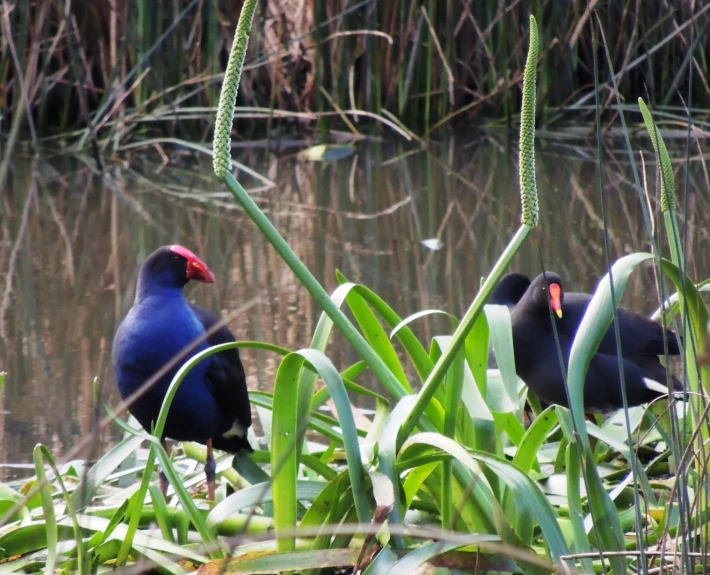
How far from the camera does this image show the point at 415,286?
11.1ft

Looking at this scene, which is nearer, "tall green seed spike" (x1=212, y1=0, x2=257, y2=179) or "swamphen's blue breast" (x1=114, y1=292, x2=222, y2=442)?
"tall green seed spike" (x1=212, y1=0, x2=257, y2=179)

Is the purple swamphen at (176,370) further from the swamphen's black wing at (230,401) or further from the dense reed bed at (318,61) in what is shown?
the dense reed bed at (318,61)

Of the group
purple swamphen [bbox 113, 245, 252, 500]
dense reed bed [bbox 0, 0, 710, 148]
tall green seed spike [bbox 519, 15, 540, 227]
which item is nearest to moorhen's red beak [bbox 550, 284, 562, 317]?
purple swamphen [bbox 113, 245, 252, 500]

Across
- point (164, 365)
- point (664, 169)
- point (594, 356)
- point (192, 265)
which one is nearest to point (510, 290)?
point (594, 356)

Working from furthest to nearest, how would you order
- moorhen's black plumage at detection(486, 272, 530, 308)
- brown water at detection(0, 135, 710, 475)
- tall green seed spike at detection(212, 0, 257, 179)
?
moorhen's black plumage at detection(486, 272, 530, 308) → brown water at detection(0, 135, 710, 475) → tall green seed spike at detection(212, 0, 257, 179)

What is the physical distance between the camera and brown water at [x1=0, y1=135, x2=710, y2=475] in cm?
276

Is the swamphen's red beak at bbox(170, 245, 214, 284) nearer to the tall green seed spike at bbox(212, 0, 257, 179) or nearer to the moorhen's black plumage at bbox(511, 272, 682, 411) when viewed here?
the moorhen's black plumage at bbox(511, 272, 682, 411)

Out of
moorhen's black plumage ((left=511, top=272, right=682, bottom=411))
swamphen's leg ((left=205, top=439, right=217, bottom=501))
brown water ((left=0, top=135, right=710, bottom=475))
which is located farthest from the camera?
brown water ((left=0, top=135, right=710, bottom=475))

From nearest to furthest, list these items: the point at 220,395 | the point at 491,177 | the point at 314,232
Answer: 1. the point at 220,395
2. the point at 314,232
3. the point at 491,177

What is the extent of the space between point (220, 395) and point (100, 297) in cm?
148

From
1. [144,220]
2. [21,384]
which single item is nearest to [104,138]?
[144,220]

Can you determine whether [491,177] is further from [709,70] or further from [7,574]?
[7,574]

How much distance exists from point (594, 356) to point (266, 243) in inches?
82.2

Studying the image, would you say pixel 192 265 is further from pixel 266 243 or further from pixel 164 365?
pixel 266 243
